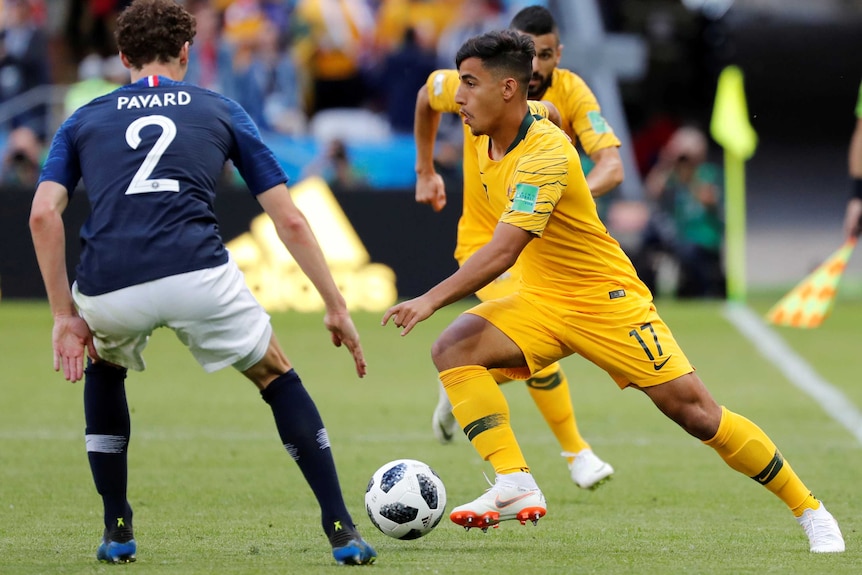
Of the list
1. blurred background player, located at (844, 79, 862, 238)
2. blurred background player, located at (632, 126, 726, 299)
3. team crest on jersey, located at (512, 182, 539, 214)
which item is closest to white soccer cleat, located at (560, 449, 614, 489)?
team crest on jersey, located at (512, 182, 539, 214)

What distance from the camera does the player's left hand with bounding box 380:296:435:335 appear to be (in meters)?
5.40

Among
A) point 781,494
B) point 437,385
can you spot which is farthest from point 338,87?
point 781,494

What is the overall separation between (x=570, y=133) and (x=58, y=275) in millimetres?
3577

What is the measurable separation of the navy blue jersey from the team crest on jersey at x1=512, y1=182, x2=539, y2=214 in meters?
0.98

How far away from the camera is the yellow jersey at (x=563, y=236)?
5801mm

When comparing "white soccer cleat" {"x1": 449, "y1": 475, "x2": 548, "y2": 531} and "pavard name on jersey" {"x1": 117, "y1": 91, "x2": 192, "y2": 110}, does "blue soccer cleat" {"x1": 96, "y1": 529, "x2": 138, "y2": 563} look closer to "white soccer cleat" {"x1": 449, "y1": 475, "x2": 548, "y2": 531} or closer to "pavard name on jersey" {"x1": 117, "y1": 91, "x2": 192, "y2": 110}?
"white soccer cleat" {"x1": 449, "y1": 475, "x2": 548, "y2": 531}

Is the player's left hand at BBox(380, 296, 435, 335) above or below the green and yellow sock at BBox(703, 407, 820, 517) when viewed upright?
above

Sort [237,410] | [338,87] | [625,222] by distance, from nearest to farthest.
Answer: [237,410] → [625,222] → [338,87]

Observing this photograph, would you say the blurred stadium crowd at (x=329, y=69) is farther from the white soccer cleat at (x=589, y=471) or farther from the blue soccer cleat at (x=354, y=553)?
the blue soccer cleat at (x=354, y=553)

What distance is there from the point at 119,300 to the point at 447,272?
1118cm

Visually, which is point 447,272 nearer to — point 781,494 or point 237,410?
point 237,410

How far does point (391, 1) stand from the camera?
20.2 metres

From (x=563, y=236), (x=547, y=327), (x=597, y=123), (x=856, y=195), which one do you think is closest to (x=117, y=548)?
(x=547, y=327)

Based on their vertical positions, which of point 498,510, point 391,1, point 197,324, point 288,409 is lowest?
point 391,1
